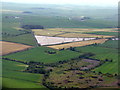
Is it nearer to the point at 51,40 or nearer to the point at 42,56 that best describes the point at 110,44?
the point at 51,40

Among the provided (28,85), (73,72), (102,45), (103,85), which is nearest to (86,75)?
(73,72)

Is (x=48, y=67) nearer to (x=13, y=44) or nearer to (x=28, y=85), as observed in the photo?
(x=28, y=85)

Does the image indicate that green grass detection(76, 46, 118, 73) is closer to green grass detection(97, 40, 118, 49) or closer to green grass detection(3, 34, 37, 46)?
green grass detection(97, 40, 118, 49)

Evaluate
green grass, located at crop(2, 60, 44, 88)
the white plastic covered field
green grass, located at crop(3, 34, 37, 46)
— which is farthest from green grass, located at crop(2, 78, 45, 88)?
the white plastic covered field

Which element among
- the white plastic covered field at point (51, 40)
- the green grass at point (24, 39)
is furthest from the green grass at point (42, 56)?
the white plastic covered field at point (51, 40)

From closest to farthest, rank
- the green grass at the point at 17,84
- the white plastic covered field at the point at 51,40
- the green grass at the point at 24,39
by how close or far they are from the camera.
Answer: the green grass at the point at 17,84 < the green grass at the point at 24,39 < the white plastic covered field at the point at 51,40

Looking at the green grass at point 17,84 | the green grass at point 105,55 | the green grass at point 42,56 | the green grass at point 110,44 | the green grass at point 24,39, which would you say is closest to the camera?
the green grass at point 17,84

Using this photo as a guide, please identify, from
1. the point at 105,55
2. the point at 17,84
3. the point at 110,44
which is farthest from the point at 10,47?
the point at 17,84

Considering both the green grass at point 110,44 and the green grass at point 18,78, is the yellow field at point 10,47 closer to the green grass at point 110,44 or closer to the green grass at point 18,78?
the green grass at point 18,78
